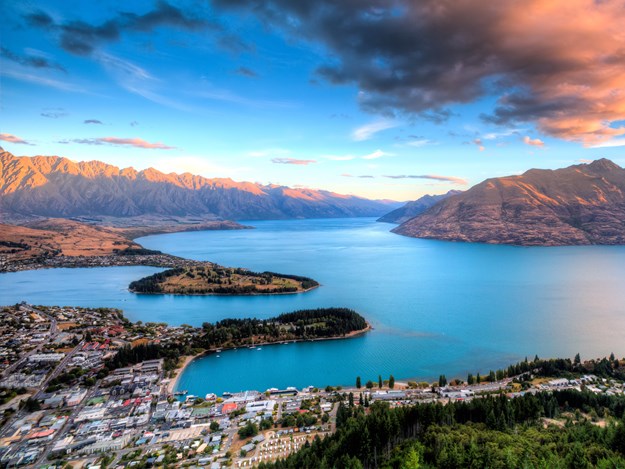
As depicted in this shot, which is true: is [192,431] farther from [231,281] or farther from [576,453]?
[231,281]

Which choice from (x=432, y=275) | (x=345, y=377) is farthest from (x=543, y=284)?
(x=345, y=377)

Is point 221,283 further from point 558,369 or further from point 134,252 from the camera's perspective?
point 558,369

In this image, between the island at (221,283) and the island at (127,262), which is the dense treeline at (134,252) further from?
the island at (221,283)

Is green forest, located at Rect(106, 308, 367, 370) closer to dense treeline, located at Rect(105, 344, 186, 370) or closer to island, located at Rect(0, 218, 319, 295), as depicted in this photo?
dense treeline, located at Rect(105, 344, 186, 370)

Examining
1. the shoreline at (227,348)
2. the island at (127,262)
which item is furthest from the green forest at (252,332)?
the island at (127,262)

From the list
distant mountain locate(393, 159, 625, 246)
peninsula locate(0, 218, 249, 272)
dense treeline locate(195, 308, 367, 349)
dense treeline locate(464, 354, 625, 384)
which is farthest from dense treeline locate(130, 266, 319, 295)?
distant mountain locate(393, 159, 625, 246)
